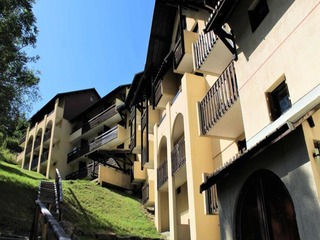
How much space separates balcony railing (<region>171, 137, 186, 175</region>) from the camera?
14531 millimetres

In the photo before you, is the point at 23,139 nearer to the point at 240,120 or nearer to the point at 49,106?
the point at 49,106

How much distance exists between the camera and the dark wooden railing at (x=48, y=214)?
607 cm

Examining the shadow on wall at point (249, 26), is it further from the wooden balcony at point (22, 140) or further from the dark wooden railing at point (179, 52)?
the wooden balcony at point (22, 140)

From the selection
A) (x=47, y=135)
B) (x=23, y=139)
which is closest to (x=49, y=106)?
(x=47, y=135)

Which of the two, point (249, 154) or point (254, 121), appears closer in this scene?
point (249, 154)

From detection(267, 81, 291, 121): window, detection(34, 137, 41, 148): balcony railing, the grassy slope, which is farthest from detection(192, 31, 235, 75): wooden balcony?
detection(34, 137, 41, 148): balcony railing

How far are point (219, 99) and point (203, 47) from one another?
229 cm

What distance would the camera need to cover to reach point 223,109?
10352mm

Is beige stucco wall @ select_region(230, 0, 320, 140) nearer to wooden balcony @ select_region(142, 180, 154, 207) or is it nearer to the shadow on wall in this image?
the shadow on wall

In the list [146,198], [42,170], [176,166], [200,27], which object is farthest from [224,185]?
[42,170]

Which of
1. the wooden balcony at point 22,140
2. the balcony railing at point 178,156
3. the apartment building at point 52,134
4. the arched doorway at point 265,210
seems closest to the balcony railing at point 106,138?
the apartment building at point 52,134

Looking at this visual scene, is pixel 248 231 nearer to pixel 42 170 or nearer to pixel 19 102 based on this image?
pixel 19 102

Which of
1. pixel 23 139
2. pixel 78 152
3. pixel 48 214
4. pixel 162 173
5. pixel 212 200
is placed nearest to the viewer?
pixel 48 214

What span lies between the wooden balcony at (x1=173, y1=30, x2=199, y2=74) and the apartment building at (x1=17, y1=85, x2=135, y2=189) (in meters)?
15.1
